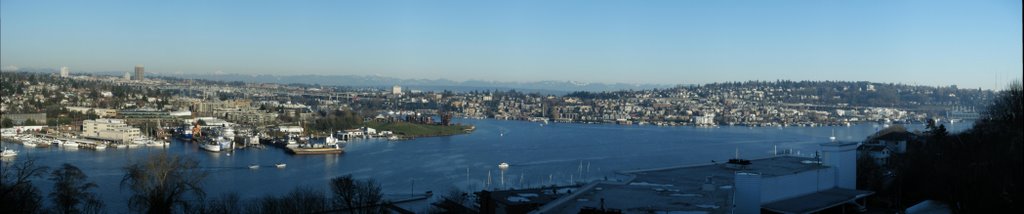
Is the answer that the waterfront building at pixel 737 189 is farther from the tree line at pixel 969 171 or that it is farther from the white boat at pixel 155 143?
the white boat at pixel 155 143

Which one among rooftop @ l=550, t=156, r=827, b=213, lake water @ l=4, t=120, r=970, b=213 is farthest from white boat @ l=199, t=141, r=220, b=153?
rooftop @ l=550, t=156, r=827, b=213

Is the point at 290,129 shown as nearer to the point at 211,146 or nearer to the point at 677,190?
the point at 211,146

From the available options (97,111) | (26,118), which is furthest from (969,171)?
(97,111)

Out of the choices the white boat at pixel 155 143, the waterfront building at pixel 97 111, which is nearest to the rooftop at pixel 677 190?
the white boat at pixel 155 143

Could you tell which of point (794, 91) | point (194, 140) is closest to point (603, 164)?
point (194, 140)

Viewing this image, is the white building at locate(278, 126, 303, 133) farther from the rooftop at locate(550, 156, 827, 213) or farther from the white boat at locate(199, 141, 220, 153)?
the rooftop at locate(550, 156, 827, 213)

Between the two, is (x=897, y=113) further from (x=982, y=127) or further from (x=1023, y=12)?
(x=1023, y=12)

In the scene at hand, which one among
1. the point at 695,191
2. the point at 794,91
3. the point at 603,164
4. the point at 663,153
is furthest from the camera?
the point at 794,91
